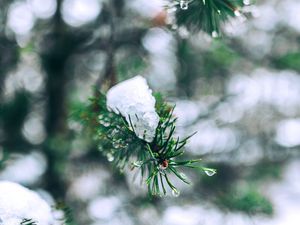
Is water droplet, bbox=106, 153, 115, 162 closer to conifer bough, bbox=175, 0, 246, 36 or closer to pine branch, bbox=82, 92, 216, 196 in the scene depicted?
pine branch, bbox=82, 92, 216, 196

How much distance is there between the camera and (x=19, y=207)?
813 millimetres

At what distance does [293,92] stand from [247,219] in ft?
3.94

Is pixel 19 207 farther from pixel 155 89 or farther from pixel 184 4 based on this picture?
pixel 155 89

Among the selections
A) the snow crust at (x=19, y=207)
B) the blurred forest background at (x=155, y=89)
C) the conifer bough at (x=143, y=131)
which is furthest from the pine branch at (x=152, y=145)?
the blurred forest background at (x=155, y=89)

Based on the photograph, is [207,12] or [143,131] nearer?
[143,131]

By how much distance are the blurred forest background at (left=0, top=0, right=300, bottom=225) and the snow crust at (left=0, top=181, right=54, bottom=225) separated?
61 cm

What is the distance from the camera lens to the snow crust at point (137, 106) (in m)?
0.78

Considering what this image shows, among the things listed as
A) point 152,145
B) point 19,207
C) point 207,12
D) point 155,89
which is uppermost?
point 207,12

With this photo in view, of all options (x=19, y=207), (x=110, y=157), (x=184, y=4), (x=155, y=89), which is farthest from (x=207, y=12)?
(x=155, y=89)

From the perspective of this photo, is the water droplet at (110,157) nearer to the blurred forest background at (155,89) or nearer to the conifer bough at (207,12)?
the conifer bough at (207,12)

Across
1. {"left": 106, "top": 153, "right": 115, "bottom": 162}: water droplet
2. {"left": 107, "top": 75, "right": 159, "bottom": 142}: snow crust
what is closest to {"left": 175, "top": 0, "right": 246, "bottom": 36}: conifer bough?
{"left": 107, "top": 75, "right": 159, "bottom": 142}: snow crust

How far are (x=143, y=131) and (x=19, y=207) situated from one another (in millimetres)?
290

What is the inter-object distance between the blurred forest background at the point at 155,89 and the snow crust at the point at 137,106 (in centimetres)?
61

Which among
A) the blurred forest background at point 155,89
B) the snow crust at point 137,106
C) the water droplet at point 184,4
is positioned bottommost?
the blurred forest background at point 155,89
